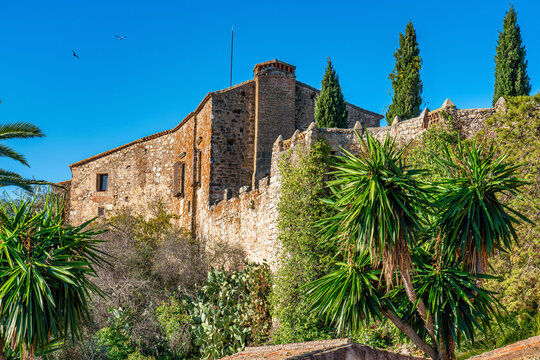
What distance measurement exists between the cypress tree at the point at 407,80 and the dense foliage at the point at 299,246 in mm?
6903

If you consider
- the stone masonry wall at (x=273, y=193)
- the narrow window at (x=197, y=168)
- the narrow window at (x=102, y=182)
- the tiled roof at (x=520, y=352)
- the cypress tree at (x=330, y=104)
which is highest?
the cypress tree at (x=330, y=104)

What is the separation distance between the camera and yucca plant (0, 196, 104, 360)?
9.29 m

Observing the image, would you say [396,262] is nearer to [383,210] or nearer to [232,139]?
[383,210]

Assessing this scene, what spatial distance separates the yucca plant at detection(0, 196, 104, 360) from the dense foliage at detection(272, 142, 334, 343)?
6751 millimetres

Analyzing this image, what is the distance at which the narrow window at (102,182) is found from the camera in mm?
31828

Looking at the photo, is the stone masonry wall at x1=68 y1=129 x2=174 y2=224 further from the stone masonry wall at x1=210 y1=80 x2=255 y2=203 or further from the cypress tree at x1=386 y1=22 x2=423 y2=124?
the cypress tree at x1=386 y1=22 x2=423 y2=124

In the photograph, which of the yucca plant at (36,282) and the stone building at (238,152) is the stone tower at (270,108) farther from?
the yucca plant at (36,282)

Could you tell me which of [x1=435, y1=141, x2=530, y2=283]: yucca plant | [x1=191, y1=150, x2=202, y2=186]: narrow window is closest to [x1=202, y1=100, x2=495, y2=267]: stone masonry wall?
[x1=191, y1=150, x2=202, y2=186]: narrow window

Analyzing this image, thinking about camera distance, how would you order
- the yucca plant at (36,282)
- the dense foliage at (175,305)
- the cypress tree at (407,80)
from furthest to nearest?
the cypress tree at (407,80), the dense foliage at (175,305), the yucca plant at (36,282)

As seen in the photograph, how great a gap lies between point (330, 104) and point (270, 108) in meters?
2.59

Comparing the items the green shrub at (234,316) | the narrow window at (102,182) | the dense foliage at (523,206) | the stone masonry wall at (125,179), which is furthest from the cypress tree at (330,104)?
the narrow window at (102,182)

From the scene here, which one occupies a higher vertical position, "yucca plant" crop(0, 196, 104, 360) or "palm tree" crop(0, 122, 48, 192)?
"palm tree" crop(0, 122, 48, 192)

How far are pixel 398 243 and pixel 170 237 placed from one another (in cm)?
1595

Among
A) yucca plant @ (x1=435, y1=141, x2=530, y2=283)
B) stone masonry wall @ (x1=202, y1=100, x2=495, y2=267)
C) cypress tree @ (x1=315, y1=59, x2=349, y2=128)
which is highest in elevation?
cypress tree @ (x1=315, y1=59, x2=349, y2=128)
